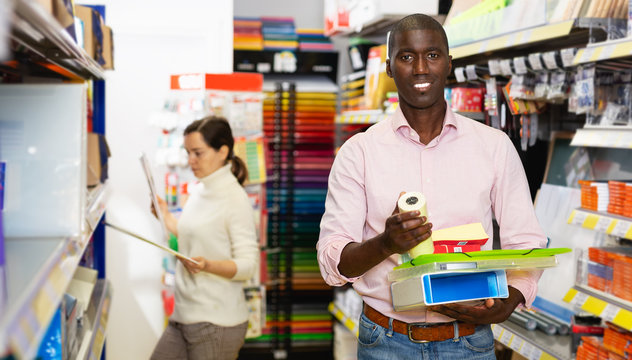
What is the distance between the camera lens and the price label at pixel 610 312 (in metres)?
2.45

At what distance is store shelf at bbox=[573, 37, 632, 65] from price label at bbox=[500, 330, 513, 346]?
124 cm

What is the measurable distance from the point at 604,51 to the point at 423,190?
0.96m

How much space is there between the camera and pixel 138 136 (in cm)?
518

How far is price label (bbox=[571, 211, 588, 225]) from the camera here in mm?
2604

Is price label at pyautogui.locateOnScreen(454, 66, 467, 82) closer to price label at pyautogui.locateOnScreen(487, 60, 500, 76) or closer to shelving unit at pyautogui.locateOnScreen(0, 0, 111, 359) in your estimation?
price label at pyautogui.locateOnScreen(487, 60, 500, 76)

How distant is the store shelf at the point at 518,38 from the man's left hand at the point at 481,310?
1219 mm

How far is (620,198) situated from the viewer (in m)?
2.48

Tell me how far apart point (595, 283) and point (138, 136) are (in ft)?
11.8

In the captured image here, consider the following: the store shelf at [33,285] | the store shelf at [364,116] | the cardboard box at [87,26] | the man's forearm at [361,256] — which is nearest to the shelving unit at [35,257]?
the store shelf at [33,285]

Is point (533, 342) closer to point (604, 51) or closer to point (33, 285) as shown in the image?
point (604, 51)

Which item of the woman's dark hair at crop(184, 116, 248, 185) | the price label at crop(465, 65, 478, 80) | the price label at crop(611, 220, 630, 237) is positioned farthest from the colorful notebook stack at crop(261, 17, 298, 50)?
the price label at crop(611, 220, 630, 237)

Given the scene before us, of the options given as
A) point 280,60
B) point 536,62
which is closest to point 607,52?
point 536,62

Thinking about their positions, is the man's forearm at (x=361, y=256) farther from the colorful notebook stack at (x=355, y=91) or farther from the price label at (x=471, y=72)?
the colorful notebook stack at (x=355, y=91)

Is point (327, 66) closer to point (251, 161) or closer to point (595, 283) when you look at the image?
point (251, 161)
